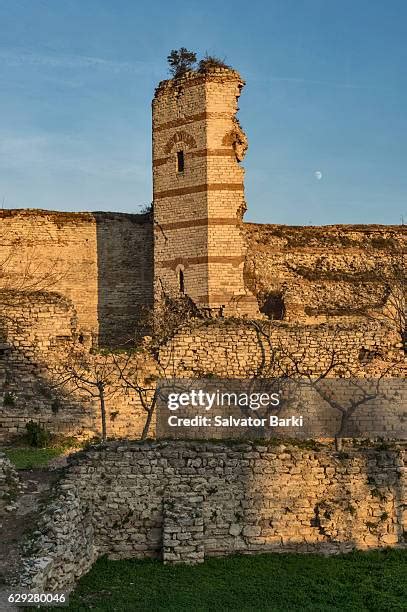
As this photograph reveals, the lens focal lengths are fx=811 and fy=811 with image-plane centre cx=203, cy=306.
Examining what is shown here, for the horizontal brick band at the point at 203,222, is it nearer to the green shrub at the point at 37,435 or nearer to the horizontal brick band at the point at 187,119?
the horizontal brick band at the point at 187,119

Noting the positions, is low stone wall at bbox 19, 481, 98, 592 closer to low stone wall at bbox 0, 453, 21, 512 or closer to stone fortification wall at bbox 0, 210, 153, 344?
low stone wall at bbox 0, 453, 21, 512

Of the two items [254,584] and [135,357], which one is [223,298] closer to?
[135,357]

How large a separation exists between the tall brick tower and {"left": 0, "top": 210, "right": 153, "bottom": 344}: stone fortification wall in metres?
1.98

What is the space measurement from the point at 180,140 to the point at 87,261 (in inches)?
214

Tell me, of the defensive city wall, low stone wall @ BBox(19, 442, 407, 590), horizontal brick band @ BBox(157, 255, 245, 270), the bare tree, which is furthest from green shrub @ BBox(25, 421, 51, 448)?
horizontal brick band @ BBox(157, 255, 245, 270)

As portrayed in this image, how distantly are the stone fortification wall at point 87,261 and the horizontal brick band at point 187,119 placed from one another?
3.34 metres

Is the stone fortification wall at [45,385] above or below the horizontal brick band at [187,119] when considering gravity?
below

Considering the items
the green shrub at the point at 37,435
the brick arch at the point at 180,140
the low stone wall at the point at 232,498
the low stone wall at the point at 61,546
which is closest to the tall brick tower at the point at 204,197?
the brick arch at the point at 180,140

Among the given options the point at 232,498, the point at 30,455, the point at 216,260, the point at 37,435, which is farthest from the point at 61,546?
the point at 216,260

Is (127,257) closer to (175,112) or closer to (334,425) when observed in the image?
(175,112)

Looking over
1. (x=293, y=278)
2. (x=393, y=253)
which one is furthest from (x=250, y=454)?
(x=393, y=253)

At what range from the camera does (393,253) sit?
29375 millimetres

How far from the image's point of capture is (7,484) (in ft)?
42.8

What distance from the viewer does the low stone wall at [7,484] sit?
12619 mm
